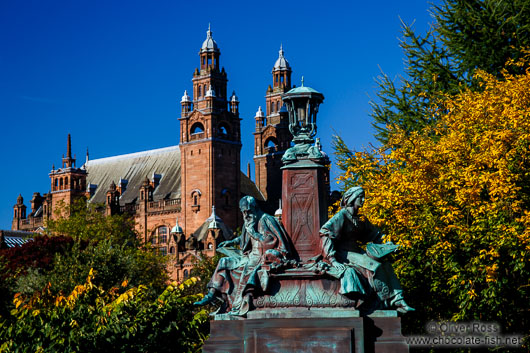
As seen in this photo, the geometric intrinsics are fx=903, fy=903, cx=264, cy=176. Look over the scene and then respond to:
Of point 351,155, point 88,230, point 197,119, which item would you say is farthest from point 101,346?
point 197,119

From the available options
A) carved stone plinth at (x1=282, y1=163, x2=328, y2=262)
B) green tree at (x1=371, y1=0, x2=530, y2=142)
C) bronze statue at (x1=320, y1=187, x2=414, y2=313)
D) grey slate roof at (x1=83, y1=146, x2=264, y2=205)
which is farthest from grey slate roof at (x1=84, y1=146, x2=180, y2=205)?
bronze statue at (x1=320, y1=187, x2=414, y2=313)

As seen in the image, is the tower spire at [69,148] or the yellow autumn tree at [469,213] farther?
the tower spire at [69,148]

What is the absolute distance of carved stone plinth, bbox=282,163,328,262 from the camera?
1878cm

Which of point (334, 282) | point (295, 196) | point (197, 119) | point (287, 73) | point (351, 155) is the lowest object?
point (334, 282)

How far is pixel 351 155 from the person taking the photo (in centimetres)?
3869

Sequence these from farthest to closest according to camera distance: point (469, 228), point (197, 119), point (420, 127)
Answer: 1. point (197, 119)
2. point (420, 127)
3. point (469, 228)

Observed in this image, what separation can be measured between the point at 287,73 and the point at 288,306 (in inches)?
3815

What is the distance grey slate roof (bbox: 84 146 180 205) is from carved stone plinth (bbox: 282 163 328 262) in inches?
3366

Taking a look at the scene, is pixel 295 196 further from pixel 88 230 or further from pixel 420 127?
pixel 88 230

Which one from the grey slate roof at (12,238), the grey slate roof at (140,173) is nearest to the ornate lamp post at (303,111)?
the grey slate roof at (12,238)

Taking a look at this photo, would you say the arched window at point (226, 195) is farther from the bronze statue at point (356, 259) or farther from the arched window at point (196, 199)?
the bronze statue at point (356, 259)

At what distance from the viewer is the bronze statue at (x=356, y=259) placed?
58.3 feet

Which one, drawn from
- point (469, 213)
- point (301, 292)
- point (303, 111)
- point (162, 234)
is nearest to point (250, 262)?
point (301, 292)

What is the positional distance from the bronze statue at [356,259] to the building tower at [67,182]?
320ft
